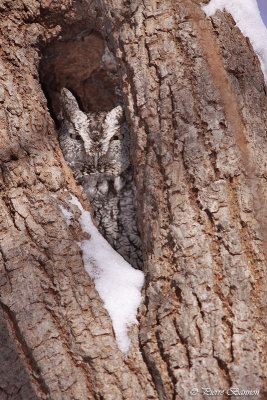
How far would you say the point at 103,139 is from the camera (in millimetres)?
2500

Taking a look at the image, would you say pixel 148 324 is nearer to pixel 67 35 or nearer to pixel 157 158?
pixel 157 158

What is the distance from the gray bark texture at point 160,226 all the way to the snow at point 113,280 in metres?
0.05

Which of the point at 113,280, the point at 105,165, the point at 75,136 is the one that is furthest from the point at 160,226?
the point at 75,136

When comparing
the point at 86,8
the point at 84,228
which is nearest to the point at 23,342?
the point at 84,228

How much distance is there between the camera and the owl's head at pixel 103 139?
2467 mm

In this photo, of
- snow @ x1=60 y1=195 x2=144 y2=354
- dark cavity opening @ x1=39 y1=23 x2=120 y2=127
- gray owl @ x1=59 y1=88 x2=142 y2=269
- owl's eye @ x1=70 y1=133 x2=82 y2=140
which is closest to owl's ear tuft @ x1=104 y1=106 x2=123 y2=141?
gray owl @ x1=59 y1=88 x2=142 y2=269

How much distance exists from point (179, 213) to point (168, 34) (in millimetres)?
783

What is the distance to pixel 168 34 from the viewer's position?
67.8 inches

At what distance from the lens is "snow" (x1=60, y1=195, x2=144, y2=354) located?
1.56 metres
